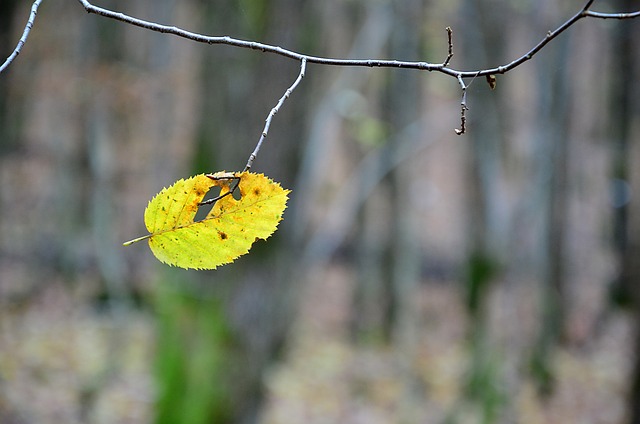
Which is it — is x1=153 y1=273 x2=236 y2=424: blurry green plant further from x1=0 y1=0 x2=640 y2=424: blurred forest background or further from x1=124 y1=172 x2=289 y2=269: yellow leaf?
x1=124 y1=172 x2=289 y2=269: yellow leaf

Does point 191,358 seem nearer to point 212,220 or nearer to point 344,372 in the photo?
point 212,220

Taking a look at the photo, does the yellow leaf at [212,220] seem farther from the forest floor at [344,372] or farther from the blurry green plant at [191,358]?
the forest floor at [344,372]

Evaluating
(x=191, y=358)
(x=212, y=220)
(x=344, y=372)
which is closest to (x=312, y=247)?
(x=191, y=358)

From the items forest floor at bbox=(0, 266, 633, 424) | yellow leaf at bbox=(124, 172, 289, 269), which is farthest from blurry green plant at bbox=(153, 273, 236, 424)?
yellow leaf at bbox=(124, 172, 289, 269)

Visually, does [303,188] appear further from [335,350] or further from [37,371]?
[335,350]

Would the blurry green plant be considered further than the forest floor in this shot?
No

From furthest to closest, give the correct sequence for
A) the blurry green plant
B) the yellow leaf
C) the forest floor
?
the forest floor, the blurry green plant, the yellow leaf
